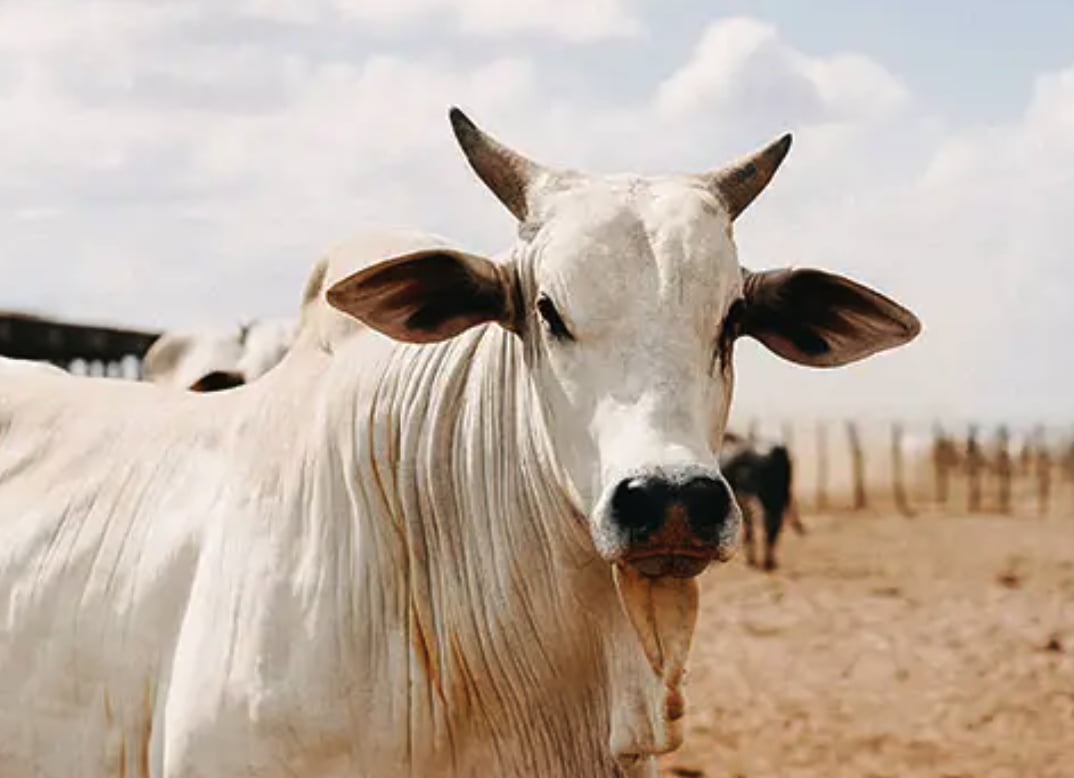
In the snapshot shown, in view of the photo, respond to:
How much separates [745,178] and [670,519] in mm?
823

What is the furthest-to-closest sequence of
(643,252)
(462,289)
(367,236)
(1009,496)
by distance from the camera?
(1009,496) → (367,236) → (462,289) → (643,252)

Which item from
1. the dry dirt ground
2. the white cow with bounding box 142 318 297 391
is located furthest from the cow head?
the white cow with bounding box 142 318 297 391

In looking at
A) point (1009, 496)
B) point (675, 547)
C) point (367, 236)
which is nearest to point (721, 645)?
point (367, 236)

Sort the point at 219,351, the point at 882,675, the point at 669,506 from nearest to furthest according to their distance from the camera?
1. the point at 669,506
2. the point at 219,351
3. the point at 882,675

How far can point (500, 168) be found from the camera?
322cm

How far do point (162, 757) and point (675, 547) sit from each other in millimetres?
1135

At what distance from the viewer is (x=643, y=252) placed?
118 inches

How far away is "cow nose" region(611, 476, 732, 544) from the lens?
2707 millimetres

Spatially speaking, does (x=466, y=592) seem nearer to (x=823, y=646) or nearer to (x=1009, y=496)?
(x=823, y=646)

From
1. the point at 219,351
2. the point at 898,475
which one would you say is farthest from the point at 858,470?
the point at 219,351

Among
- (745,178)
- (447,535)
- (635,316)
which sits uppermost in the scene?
(745,178)

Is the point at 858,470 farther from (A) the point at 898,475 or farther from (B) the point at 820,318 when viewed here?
(B) the point at 820,318

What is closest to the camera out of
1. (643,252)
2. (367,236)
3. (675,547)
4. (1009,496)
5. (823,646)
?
(675,547)

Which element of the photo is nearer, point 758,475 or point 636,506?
point 636,506
